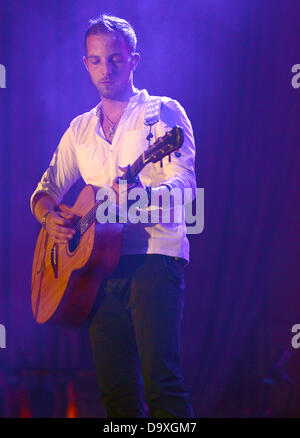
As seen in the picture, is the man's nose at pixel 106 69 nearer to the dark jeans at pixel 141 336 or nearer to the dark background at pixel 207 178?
the dark jeans at pixel 141 336

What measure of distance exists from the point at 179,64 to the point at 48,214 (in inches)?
65.9

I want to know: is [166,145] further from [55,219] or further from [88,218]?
[55,219]

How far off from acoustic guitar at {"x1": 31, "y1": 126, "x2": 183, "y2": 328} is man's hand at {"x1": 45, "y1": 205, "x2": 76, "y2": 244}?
0.03 meters

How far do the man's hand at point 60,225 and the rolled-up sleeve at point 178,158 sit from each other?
53 centimetres

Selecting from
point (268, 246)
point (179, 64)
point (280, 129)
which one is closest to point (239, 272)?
point (268, 246)

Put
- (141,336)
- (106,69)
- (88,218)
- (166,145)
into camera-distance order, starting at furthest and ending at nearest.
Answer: (106,69) → (88,218) → (141,336) → (166,145)

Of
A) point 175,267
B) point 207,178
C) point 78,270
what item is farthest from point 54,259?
point 207,178

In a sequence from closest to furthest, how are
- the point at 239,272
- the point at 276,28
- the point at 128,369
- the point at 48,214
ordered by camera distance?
the point at 128,369
the point at 48,214
the point at 276,28
the point at 239,272

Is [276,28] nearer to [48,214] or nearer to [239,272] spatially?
[239,272]

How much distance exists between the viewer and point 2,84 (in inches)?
143

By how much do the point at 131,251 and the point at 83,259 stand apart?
210 millimetres

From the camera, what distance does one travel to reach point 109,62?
233cm

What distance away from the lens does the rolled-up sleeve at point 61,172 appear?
264 cm

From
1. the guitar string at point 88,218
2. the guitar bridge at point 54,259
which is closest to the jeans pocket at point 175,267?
the guitar string at point 88,218
